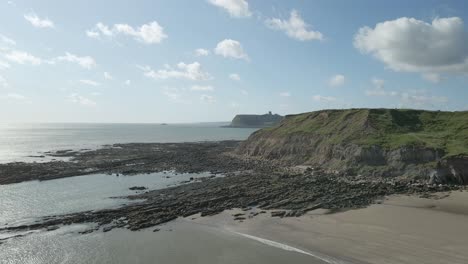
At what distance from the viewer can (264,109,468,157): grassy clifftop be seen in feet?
145

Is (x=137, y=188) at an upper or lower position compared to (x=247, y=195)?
lower

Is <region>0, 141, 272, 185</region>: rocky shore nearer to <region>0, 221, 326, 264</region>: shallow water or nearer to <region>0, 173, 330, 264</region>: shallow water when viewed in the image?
<region>0, 173, 330, 264</region>: shallow water

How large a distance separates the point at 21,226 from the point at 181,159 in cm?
4670

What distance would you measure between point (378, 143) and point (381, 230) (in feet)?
83.1

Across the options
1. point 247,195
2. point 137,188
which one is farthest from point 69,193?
point 247,195

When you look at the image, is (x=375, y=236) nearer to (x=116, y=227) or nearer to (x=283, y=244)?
(x=283, y=244)

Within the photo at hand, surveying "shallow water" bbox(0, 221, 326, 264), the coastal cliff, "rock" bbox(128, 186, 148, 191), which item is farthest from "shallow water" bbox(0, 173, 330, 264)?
the coastal cliff

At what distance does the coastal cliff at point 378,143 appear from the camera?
40031mm

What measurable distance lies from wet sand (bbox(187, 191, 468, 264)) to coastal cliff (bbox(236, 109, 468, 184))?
26.2ft

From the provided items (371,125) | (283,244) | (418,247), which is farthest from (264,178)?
(418,247)

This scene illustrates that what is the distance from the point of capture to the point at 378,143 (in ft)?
155

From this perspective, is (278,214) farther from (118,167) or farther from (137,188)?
(118,167)

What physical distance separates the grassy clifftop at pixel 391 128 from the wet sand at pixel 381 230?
13288 millimetres

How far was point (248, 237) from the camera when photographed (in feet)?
80.4
